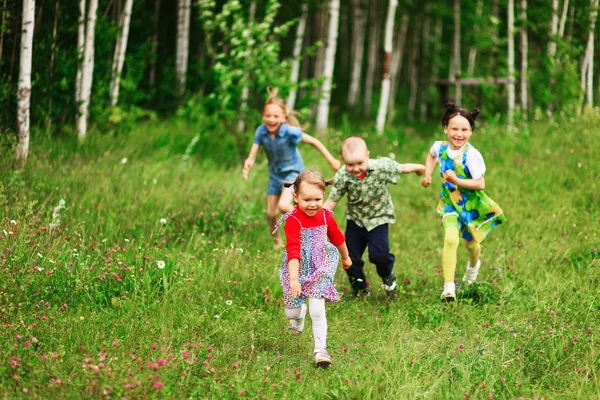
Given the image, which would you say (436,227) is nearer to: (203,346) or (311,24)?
(203,346)

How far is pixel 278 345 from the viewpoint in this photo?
16.0 feet

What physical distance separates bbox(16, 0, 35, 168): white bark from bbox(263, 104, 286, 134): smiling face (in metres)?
3.03

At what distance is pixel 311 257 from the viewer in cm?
482

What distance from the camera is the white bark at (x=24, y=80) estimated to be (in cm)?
764

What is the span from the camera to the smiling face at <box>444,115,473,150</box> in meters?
6.11

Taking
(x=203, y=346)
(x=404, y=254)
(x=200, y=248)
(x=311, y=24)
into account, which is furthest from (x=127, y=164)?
(x=311, y=24)

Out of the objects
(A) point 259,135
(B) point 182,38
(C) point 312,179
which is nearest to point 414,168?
(C) point 312,179

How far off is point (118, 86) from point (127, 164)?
12.3 ft

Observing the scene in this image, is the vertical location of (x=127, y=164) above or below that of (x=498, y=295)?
above

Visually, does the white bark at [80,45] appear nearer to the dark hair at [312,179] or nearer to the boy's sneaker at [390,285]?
the boy's sneaker at [390,285]

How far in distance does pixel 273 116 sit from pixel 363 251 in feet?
7.04

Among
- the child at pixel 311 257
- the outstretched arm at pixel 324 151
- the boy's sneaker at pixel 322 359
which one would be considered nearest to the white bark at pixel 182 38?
the outstretched arm at pixel 324 151

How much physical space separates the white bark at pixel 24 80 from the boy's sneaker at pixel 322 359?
4.90 m

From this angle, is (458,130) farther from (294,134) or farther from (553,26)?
(553,26)
